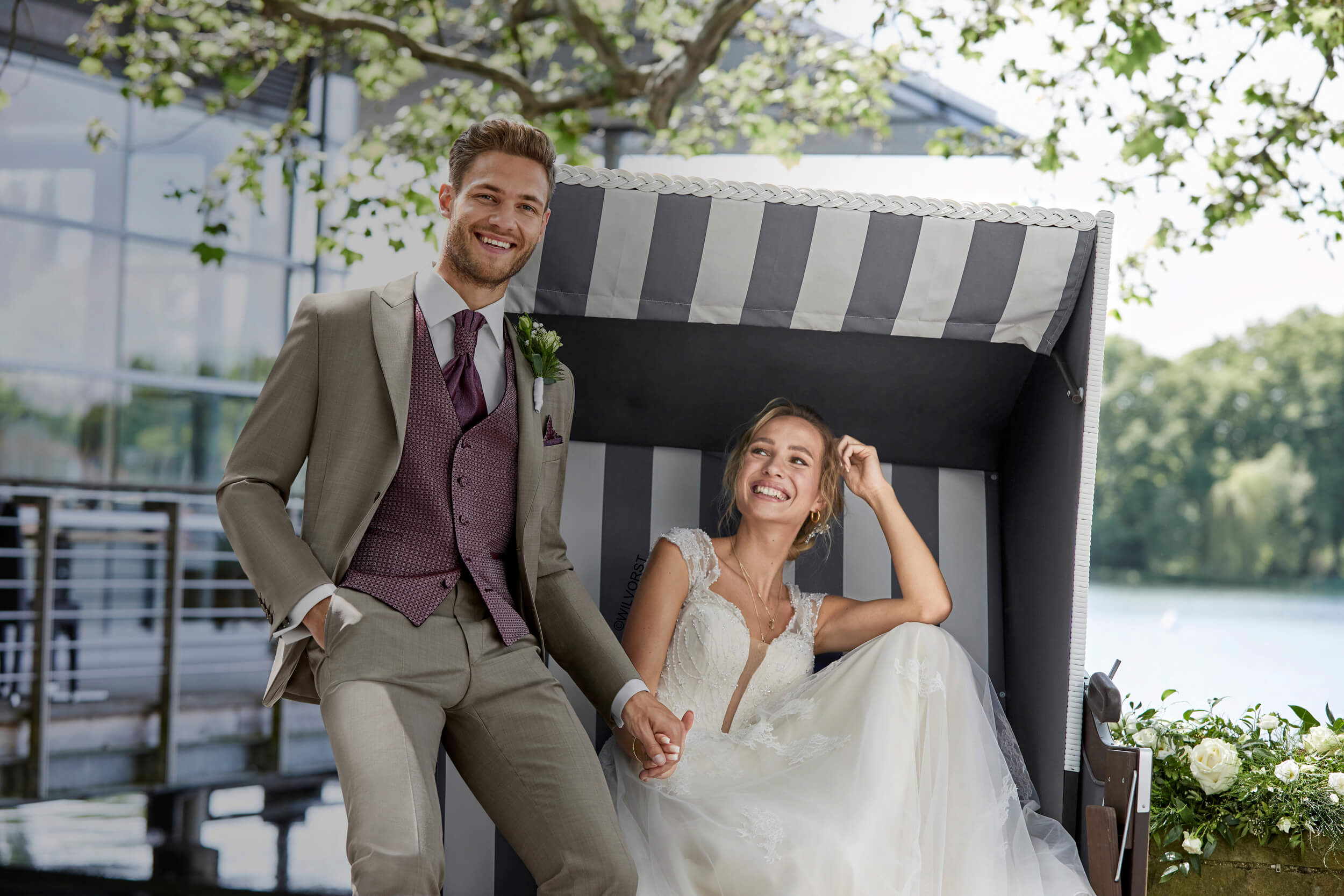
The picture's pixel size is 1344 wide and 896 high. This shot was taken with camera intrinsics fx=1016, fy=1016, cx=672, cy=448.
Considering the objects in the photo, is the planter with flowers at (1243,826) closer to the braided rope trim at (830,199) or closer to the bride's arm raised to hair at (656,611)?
the bride's arm raised to hair at (656,611)

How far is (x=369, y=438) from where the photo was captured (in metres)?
1.87

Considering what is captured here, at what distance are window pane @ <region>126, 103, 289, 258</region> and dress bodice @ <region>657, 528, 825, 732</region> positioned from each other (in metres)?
5.77

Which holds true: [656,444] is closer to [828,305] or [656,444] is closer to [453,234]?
[828,305]

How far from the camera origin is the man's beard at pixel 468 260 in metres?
2.02

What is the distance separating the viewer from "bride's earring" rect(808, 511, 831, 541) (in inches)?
113

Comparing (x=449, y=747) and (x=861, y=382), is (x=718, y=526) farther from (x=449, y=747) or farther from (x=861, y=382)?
(x=449, y=747)

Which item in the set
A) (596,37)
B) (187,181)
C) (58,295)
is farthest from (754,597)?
(187,181)

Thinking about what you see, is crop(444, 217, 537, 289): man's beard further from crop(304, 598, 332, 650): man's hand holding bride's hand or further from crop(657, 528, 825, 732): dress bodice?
crop(657, 528, 825, 732): dress bodice

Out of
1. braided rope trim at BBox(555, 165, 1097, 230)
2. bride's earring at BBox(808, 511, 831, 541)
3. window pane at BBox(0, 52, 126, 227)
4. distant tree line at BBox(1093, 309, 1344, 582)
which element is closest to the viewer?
braided rope trim at BBox(555, 165, 1097, 230)

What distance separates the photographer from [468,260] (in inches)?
79.7

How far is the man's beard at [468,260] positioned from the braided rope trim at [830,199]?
50 cm

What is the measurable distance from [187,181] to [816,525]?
655cm

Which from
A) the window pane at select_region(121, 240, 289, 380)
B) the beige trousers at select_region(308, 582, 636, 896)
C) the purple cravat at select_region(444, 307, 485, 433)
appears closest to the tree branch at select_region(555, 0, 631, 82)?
the purple cravat at select_region(444, 307, 485, 433)

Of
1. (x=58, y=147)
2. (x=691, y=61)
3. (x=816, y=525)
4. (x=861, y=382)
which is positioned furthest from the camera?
(x=58, y=147)
